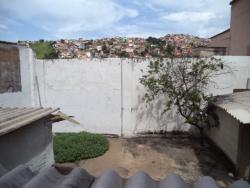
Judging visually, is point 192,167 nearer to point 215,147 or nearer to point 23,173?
point 215,147

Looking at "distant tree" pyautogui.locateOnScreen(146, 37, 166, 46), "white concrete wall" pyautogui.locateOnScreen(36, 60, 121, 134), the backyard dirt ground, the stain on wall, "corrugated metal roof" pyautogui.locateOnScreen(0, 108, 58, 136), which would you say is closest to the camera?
"corrugated metal roof" pyautogui.locateOnScreen(0, 108, 58, 136)

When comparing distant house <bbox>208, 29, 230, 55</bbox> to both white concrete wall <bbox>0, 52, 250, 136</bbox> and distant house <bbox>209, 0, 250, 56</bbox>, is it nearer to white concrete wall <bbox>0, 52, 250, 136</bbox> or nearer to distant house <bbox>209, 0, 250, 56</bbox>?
distant house <bbox>209, 0, 250, 56</bbox>

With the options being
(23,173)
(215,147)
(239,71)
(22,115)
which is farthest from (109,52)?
(23,173)

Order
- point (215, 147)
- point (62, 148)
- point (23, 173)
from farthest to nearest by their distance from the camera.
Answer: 1. point (215, 147)
2. point (62, 148)
3. point (23, 173)

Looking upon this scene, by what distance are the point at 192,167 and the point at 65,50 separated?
9968 mm

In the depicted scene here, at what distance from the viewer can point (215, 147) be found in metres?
8.74

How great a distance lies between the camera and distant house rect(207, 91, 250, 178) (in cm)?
642

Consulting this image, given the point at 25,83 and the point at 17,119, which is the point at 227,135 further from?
the point at 25,83

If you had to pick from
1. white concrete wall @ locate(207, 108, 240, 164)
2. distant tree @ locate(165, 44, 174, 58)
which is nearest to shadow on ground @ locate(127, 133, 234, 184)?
white concrete wall @ locate(207, 108, 240, 164)

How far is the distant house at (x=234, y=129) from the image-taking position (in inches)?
253

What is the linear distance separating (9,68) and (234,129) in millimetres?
7015

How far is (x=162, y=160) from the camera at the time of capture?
7.97m

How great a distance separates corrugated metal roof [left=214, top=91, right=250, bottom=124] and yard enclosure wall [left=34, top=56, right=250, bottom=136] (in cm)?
189

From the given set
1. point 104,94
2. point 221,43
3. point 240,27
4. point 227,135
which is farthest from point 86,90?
point 221,43
